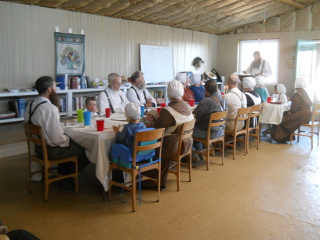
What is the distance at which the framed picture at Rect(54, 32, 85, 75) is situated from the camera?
588 centimetres

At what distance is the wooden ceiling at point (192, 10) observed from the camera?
6.05 m

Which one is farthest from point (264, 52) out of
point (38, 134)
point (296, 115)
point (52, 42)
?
point (38, 134)

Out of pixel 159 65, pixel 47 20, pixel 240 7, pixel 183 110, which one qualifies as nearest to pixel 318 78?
pixel 240 7

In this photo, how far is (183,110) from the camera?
3.95 m

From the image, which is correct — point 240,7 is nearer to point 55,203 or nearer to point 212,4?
point 212,4

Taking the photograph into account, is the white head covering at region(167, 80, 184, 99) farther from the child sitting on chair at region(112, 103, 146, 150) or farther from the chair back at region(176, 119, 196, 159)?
the child sitting on chair at region(112, 103, 146, 150)

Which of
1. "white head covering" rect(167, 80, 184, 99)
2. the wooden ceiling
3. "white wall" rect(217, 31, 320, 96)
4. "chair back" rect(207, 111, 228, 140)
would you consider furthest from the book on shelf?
"white wall" rect(217, 31, 320, 96)

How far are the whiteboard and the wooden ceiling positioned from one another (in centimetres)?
65

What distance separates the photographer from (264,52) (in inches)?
392

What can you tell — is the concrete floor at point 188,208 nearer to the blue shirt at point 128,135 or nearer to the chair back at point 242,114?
the blue shirt at point 128,135

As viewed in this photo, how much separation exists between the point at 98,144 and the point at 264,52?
26.0ft

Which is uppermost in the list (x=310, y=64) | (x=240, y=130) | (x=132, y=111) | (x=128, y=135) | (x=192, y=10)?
(x=192, y=10)

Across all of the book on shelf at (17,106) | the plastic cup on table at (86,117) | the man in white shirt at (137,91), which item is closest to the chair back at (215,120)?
the man in white shirt at (137,91)

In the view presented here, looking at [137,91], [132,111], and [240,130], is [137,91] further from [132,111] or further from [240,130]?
[132,111]
